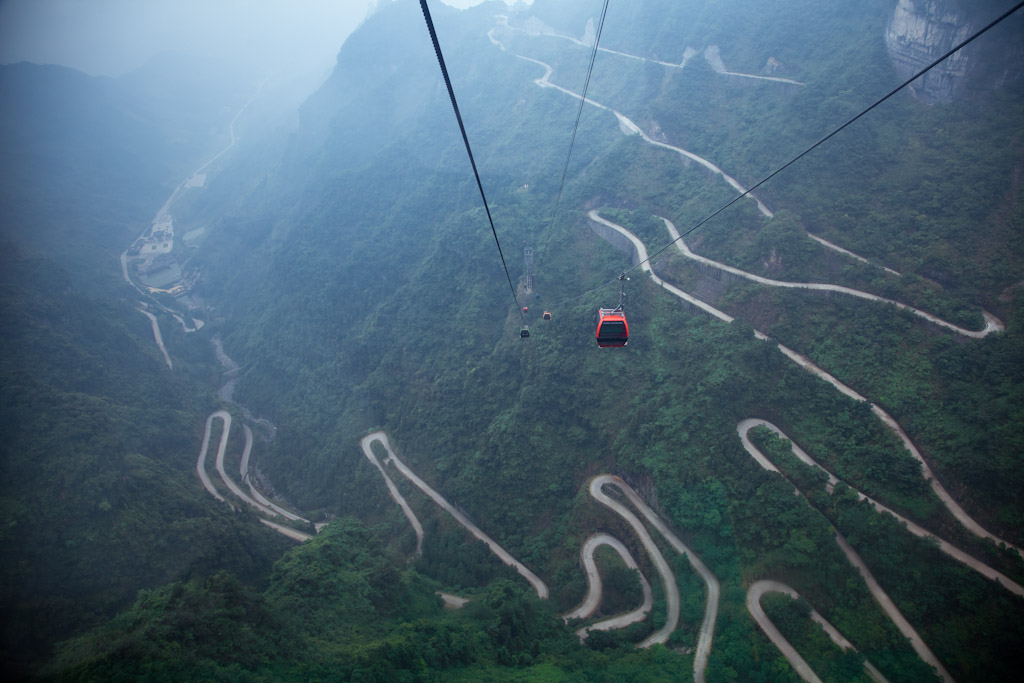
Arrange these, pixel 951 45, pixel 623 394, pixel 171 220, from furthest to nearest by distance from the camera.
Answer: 1. pixel 171 220
2. pixel 623 394
3. pixel 951 45

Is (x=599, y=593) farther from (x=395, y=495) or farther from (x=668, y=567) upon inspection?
(x=395, y=495)

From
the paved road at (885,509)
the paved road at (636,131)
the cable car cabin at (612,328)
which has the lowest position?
the paved road at (885,509)

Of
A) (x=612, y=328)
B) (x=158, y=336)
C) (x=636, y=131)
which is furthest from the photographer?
(x=158, y=336)

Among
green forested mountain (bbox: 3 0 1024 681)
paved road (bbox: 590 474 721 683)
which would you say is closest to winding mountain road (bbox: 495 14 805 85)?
green forested mountain (bbox: 3 0 1024 681)

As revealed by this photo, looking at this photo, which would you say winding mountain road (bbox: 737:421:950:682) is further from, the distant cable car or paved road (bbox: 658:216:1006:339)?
the distant cable car

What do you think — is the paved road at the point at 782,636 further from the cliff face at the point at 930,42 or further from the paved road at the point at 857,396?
the cliff face at the point at 930,42

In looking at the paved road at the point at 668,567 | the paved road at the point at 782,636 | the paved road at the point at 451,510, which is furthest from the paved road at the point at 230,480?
the paved road at the point at 782,636

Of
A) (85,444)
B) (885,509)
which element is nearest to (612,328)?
(885,509)
